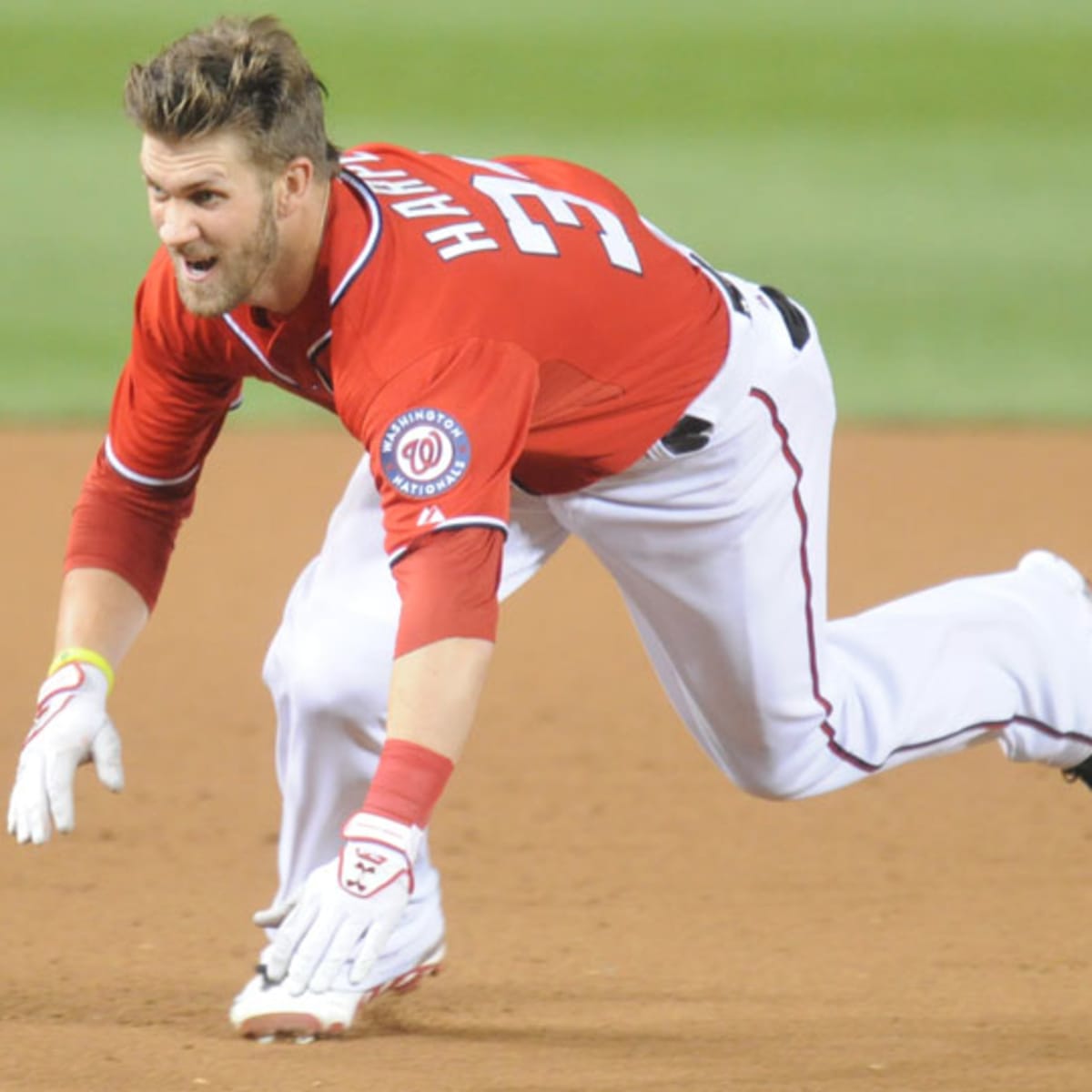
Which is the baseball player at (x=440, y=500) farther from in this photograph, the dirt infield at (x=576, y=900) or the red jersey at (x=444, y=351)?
the dirt infield at (x=576, y=900)

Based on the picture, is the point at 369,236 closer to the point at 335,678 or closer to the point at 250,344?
the point at 250,344

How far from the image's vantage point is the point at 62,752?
324 centimetres

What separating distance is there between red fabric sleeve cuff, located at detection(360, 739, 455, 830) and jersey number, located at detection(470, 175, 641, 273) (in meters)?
0.76

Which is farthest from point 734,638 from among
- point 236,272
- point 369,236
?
point 236,272

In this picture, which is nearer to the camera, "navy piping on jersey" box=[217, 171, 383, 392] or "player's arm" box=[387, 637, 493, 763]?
"player's arm" box=[387, 637, 493, 763]

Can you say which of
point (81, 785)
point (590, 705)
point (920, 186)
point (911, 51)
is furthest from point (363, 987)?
point (911, 51)

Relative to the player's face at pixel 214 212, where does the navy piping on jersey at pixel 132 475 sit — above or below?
below

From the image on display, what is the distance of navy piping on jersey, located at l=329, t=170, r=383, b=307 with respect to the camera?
3.03m

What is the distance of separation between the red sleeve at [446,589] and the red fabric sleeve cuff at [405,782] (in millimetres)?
127

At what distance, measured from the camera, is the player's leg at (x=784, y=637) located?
354cm

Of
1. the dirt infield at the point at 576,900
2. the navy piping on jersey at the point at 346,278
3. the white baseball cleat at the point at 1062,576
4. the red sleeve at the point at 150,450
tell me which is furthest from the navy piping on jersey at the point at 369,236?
the white baseball cleat at the point at 1062,576

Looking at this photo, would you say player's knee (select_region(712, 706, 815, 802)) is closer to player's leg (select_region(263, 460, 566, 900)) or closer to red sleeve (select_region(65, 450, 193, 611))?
player's leg (select_region(263, 460, 566, 900))

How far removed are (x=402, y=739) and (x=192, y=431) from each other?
868 millimetres

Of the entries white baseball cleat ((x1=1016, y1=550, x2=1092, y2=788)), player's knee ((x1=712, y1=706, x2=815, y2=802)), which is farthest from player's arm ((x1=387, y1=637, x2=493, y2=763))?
white baseball cleat ((x1=1016, y1=550, x2=1092, y2=788))
